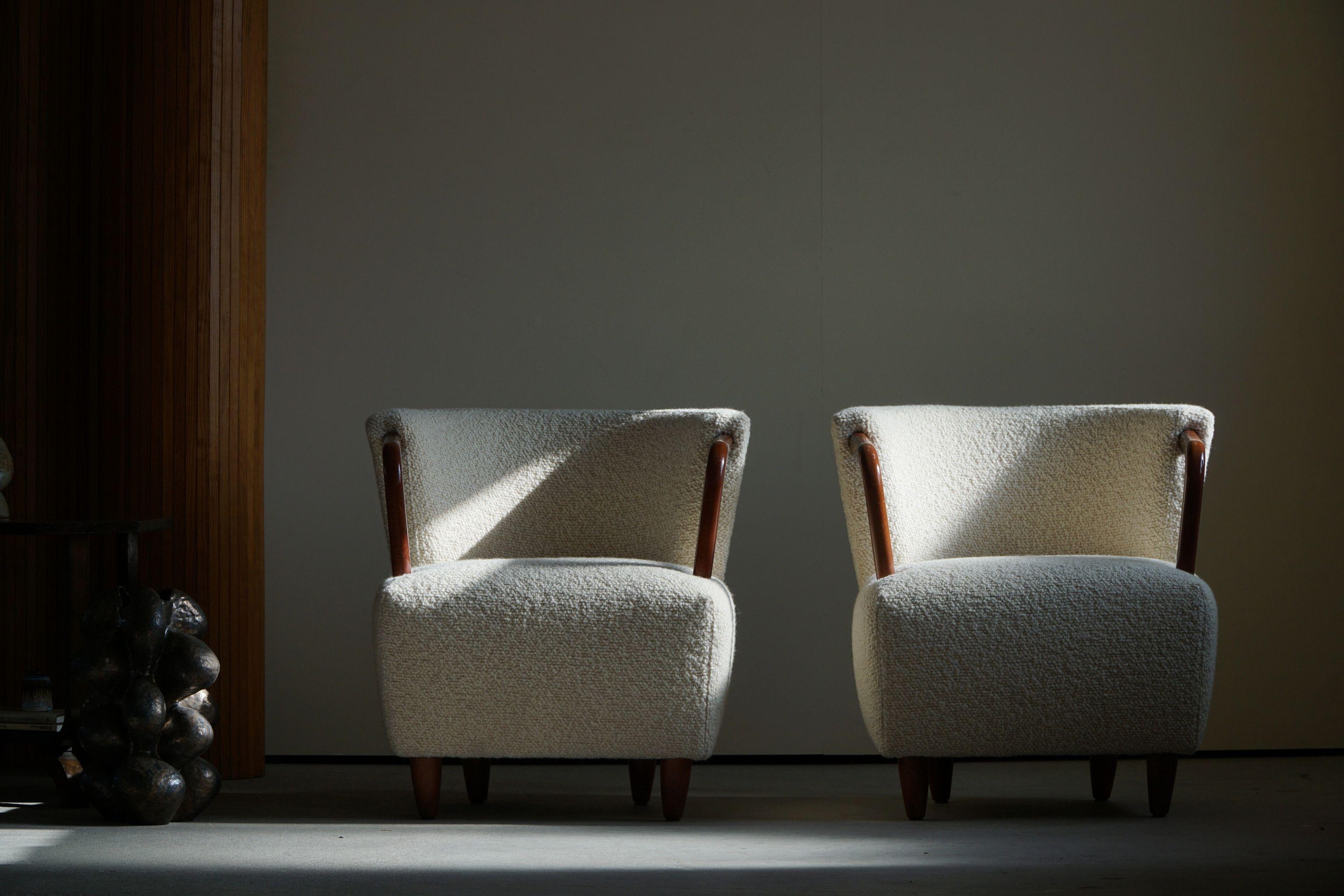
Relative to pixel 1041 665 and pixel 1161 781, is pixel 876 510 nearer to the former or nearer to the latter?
pixel 1041 665

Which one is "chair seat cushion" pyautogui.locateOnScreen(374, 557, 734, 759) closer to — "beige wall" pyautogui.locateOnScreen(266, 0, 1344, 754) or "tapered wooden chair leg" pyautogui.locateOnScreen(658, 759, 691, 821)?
"tapered wooden chair leg" pyautogui.locateOnScreen(658, 759, 691, 821)

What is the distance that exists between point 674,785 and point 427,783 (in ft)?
1.40

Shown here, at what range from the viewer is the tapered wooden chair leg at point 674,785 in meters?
2.00

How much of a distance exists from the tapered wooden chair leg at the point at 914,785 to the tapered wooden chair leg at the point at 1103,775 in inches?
16.0

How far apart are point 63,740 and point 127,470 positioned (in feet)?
2.03

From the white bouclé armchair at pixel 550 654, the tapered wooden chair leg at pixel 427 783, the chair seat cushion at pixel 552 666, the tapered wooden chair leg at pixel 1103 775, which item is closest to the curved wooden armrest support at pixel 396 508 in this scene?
the white bouclé armchair at pixel 550 654

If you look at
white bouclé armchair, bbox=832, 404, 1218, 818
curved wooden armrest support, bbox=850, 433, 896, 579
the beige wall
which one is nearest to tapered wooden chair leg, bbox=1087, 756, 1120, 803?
white bouclé armchair, bbox=832, 404, 1218, 818

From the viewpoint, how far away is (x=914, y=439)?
2.29 m

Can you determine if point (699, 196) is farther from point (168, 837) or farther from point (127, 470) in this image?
point (168, 837)

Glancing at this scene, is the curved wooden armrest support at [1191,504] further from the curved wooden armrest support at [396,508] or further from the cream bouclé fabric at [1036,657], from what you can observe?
the curved wooden armrest support at [396,508]

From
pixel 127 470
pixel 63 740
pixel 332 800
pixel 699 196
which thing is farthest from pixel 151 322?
pixel 699 196

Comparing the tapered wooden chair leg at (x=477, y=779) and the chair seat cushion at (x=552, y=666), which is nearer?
the chair seat cushion at (x=552, y=666)

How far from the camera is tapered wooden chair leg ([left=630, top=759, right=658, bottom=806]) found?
2209 millimetres

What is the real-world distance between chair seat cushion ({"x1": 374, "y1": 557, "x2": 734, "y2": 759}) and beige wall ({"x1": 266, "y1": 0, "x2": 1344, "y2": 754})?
1099 millimetres
